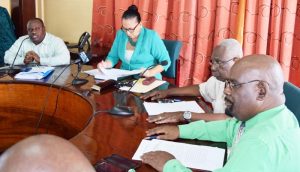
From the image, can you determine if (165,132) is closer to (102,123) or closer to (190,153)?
(190,153)

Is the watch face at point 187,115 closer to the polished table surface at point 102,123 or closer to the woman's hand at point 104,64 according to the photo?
the polished table surface at point 102,123

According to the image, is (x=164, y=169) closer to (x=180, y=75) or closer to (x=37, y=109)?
(x=37, y=109)

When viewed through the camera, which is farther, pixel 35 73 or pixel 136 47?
pixel 136 47

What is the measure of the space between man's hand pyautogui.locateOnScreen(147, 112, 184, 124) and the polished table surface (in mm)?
36

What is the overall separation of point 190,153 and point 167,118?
0.33 meters

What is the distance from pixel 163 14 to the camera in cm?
327

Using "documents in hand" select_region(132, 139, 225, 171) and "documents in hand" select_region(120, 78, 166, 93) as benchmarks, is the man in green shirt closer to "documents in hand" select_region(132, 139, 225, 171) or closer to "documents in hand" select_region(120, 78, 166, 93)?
"documents in hand" select_region(132, 139, 225, 171)

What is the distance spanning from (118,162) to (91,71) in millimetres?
1376

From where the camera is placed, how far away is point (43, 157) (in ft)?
2.01

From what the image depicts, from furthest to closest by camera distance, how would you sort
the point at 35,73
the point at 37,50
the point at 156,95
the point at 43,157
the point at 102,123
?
the point at 37,50 → the point at 35,73 → the point at 156,95 → the point at 102,123 → the point at 43,157

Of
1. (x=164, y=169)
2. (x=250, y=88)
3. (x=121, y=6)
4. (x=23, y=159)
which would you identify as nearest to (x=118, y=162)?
(x=164, y=169)

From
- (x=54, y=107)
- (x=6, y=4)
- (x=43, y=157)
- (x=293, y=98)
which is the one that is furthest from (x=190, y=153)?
(x=6, y=4)

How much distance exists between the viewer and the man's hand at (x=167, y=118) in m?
1.69

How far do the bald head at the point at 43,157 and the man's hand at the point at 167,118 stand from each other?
104 cm
